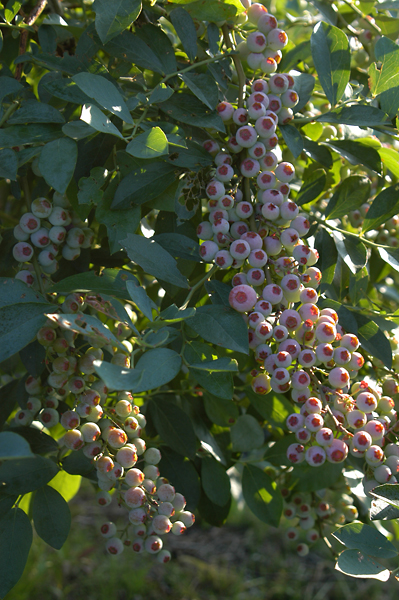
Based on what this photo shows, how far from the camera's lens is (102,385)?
625mm

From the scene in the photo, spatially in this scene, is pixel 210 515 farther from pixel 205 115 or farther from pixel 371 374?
pixel 205 115

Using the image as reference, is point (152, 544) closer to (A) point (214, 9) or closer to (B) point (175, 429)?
(B) point (175, 429)

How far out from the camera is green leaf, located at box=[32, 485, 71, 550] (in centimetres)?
62

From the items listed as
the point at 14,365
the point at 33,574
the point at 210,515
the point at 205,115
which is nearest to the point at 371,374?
the point at 210,515

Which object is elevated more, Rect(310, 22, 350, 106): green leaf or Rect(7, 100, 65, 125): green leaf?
Rect(310, 22, 350, 106): green leaf

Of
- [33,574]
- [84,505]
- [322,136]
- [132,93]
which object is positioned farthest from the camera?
[84,505]

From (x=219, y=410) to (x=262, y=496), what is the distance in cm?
16

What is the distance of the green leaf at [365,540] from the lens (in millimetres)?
521

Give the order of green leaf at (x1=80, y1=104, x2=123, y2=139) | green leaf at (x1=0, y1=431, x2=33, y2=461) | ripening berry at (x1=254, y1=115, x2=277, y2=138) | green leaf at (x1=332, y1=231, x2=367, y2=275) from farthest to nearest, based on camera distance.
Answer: green leaf at (x1=332, y1=231, x2=367, y2=275), ripening berry at (x1=254, y1=115, x2=277, y2=138), green leaf at (x1=80, y1=104, x2=123, y2=139), green leaf at (x1=0, y1=431, x2=33, y2=461)

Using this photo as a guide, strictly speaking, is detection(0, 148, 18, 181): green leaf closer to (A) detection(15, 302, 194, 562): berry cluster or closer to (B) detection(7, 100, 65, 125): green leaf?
(B) detection(7, 100, 65, 125): green leaf

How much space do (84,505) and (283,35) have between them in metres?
2.69

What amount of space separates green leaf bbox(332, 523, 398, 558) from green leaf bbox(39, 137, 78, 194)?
1.59 feet

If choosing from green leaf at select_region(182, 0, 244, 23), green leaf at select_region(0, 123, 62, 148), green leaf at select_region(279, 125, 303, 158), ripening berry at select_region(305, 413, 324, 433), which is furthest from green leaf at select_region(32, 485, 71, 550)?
green leaf at select_region(182, 0, 244, 23)

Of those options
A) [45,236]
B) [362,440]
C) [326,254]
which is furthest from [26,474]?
[326,254]
